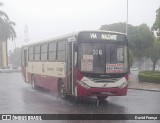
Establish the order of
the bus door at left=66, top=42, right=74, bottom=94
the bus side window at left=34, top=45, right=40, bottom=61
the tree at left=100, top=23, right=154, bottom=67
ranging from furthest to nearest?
the tree at left=100, top=23, right=154, bottom=67 < the bus side window at left=34, top=45, right=40, bottom=61 < the bus door at left=66, top=42, right=74, bottom=94

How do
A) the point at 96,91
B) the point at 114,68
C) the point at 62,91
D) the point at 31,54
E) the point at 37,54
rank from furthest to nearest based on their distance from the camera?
the point at 31,54 < the point at 37,54 < the point at 62,91 < the point at 114,68 < the point at 96,91

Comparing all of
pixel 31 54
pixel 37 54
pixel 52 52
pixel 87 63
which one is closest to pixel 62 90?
pixel 52 52

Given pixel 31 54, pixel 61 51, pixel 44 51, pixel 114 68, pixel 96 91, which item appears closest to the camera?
pixel 96 91

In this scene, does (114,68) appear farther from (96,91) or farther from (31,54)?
(31,54)

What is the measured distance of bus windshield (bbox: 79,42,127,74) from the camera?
48.8 feet

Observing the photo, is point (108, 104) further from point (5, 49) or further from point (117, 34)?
point (5, 49)

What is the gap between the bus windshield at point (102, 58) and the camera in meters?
14.9

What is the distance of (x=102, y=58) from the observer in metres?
15.1

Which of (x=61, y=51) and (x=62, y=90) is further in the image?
(x=62, y=90)

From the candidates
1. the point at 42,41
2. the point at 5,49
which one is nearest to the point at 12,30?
the point at 5,49

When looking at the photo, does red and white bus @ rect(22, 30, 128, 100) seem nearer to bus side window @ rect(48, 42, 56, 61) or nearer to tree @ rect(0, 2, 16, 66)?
bus side window @ rect(48, 42, 56, 61)

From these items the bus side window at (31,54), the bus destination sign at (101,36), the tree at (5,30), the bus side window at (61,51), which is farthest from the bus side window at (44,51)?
the tree at (5,30)

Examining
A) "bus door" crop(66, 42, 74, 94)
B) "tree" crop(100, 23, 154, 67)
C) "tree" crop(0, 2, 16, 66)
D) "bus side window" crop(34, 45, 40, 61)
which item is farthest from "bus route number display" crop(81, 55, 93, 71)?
"tree" crop(0, 2, 16, 66)

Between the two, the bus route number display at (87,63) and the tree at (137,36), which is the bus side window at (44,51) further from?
the tree at (137,36)
